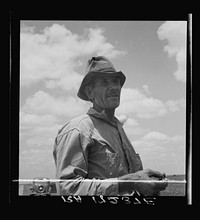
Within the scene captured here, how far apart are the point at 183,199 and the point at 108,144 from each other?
907 millimetres

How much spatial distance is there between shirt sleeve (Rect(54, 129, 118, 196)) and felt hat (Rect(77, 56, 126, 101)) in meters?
0.44

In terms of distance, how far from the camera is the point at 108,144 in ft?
18.2

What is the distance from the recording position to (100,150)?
5.51 m

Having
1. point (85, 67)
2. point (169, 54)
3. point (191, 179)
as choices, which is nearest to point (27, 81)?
point (85, 67)

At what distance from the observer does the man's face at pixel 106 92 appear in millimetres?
5633

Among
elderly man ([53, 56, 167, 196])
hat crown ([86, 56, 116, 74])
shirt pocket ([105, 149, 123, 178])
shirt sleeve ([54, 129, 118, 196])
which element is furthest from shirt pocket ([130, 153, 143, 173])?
hat crown ([86, 56, 116, 74])

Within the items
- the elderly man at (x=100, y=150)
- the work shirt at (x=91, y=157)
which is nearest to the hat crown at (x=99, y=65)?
the elderly man at (x=100, y=150)

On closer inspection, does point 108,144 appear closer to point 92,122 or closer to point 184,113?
point 92,122

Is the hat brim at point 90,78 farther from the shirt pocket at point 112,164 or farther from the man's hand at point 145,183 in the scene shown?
the man's hand at point 145,183

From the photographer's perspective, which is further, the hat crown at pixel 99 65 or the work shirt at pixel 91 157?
the hat crown at pixel 99 65

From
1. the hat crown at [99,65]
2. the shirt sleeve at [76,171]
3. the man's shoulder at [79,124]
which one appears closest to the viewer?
the shirt sleeve at [76,171]

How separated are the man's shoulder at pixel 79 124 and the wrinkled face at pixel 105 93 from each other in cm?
18

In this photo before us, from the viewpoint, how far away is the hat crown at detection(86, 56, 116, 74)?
5.65 metres

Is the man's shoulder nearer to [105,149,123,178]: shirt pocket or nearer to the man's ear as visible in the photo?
the man's ear
